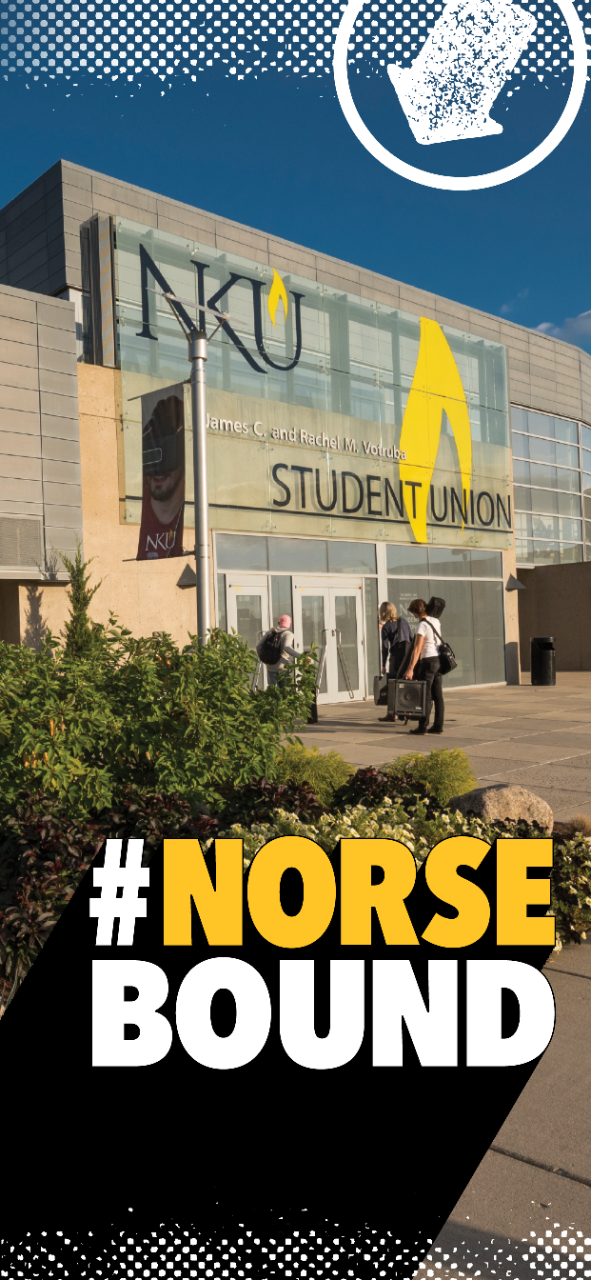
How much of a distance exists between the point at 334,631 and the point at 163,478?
239 inches

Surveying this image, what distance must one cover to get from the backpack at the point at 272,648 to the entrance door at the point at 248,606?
15.0ft

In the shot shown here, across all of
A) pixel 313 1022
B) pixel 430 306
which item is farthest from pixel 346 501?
pixel 313 1022

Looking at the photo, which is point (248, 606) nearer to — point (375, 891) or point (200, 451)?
point (200, 451)

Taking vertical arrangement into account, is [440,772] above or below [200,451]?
below

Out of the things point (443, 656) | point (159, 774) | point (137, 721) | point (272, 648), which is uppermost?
point (272, 648)

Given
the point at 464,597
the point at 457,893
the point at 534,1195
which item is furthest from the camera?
the point at 464,597

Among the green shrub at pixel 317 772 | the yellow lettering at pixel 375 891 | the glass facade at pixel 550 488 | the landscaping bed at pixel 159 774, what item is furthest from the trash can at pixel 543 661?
the yellow lettering at pixel 375 891

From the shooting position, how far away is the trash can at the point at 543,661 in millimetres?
21125

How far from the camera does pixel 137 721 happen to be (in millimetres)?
4816

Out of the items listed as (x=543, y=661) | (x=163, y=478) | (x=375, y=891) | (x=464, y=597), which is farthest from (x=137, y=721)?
(x=464, y=597)

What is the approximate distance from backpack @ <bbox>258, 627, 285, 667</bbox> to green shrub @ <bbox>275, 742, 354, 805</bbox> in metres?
5.51

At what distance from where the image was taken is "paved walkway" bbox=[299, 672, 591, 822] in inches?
327

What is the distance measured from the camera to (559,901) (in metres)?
4.29

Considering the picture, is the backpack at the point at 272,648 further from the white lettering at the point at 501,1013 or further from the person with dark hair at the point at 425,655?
the white lettering at the point at 501,1013
